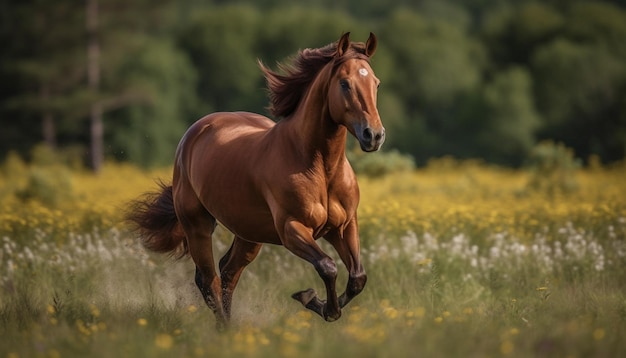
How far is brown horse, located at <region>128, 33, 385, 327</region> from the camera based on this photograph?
6621mm

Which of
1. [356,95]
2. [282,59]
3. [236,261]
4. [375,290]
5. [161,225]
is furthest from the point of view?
[282,59]

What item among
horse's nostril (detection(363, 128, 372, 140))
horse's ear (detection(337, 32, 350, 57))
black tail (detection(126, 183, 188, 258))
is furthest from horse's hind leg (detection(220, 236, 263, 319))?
horse's nostril (detection(363, 128, 372, 140))

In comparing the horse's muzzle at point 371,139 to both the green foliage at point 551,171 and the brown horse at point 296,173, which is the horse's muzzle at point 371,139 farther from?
the green foliage at point 551,171

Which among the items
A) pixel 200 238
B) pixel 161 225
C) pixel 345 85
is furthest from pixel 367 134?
pixel 161 225

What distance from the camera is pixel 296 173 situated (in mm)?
6801

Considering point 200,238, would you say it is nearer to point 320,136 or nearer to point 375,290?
point 375,290

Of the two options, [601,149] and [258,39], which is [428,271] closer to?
[601,149]

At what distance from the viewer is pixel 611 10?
48594 mm

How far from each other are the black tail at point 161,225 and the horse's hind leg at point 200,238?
418 millimetres

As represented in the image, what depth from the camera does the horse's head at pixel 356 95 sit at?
20.5ft

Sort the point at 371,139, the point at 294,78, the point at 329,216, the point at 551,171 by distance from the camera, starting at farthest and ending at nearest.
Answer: the point at 551,171 → the point at 294,78 → the point at 329,216 → the point at 371,139

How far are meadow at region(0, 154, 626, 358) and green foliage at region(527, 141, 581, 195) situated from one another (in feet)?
6.59

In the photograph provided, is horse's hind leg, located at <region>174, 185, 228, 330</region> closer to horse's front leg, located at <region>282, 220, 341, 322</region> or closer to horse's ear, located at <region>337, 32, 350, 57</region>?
horse's front leg, located at <region>282, 220, 341, 322</region>

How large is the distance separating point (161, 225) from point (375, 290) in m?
1.93
